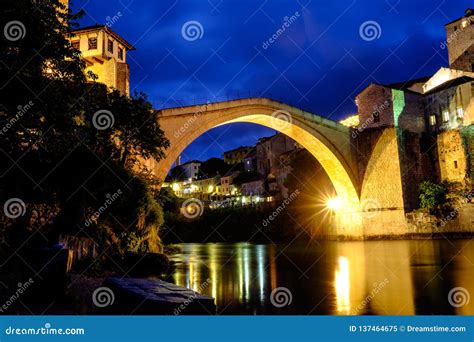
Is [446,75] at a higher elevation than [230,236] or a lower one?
higher

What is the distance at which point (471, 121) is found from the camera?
27.8 m

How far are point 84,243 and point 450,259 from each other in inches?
454

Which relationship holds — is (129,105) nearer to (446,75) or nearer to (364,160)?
(364,160)

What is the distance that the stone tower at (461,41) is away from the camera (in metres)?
37.6

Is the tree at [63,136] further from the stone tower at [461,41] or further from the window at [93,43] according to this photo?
the stone tower at [461,41]

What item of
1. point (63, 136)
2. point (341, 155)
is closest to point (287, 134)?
point (341, 155)

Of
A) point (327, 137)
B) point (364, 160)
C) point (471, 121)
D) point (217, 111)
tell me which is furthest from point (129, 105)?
point (471, 121)

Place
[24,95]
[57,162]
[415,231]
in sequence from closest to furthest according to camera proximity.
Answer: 1. [24,95]
2. [57,162]
3. [415,231]

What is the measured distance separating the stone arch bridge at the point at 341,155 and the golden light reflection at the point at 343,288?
11.3 meters

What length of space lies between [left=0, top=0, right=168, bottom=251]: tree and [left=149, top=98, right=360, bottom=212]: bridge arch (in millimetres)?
5090

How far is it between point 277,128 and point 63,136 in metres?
19.5

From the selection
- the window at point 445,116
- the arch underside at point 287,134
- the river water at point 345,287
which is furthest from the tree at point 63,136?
the window at point 445,116

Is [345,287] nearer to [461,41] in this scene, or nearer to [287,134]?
[287,134]

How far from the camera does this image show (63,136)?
6582mm
